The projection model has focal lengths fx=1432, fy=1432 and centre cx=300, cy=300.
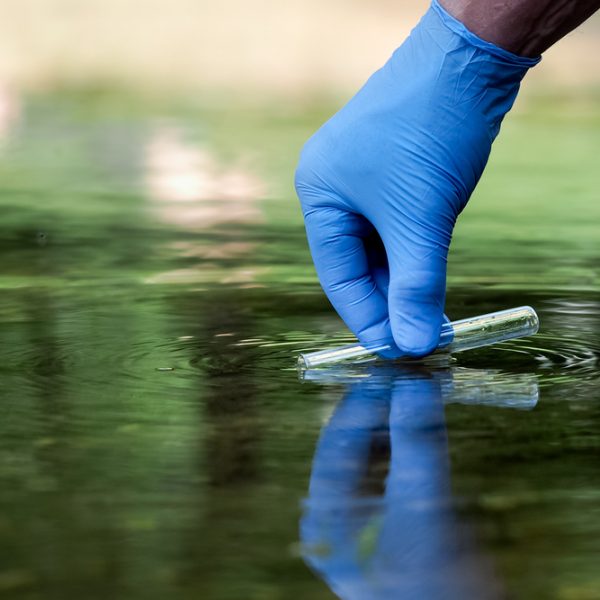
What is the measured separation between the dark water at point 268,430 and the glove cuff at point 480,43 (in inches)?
17.0

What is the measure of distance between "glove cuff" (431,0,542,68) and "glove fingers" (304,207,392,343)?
0.33 meters

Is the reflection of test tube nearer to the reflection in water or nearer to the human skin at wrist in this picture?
the reflection in water

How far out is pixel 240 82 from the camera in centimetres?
830

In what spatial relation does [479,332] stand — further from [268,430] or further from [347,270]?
[268,430]

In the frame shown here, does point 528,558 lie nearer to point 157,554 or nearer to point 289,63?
point 157,554

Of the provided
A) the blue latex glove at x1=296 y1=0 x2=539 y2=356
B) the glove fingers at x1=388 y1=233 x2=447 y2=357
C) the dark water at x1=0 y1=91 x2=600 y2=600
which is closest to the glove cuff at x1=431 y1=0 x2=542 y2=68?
the blue latex glove at x1=296 y1=0 x2=539 y2=356

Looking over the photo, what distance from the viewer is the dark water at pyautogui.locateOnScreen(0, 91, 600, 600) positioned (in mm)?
1207

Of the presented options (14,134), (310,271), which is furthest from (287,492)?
(14,134)

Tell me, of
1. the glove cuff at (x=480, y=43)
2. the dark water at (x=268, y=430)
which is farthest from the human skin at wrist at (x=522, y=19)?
the dark water at (x=268, y=430)

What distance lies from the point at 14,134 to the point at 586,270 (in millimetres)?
3507

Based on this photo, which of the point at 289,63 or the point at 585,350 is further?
the point at 289,63

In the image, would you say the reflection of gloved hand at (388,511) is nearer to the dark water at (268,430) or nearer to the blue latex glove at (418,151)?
the dark water at (268,430)

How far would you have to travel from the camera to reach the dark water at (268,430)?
1207mm

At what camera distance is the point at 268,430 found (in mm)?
1673
